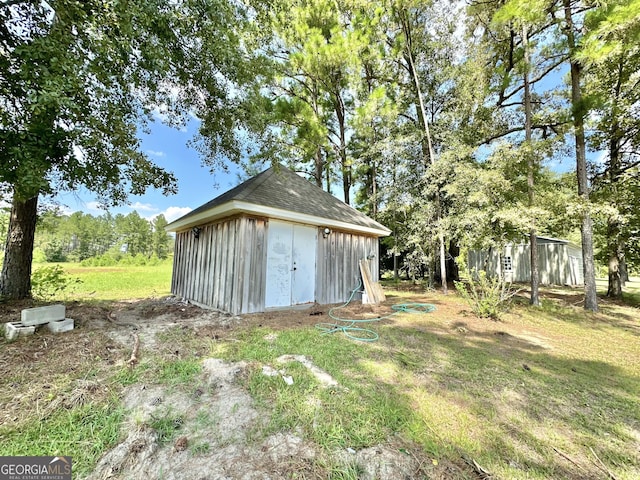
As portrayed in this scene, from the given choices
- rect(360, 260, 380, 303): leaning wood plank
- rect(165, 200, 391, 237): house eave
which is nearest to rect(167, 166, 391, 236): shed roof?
rect(165, 200, 391, 237): house eave

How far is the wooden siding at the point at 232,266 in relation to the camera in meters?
5.61

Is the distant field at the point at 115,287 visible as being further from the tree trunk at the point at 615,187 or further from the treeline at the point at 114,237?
the treeline at the point at 114,237

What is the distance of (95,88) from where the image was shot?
3.94 meters

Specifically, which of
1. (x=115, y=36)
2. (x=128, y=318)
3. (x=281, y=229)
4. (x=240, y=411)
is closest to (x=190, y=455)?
(x=240, y=411)

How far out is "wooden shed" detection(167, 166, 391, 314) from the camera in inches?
224

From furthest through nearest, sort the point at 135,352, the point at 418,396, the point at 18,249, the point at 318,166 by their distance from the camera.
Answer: the point at 318,166 → the point at 18,249 → the point at 135,352 → the point at 418,396

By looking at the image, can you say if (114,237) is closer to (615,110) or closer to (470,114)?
(470,114)

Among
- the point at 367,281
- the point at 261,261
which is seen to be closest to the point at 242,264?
the point at 261,261

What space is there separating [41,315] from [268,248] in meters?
3.84

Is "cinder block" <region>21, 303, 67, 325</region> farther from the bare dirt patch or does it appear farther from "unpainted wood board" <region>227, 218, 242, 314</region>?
"unpainted wood board" <region>227, 218, 242, 314</region>

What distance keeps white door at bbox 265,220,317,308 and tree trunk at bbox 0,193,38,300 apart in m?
4.80

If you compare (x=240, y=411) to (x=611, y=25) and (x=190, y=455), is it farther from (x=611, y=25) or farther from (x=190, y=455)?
(x=611, y=25)

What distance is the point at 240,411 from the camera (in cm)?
221

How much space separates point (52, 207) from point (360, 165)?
11764 mm
